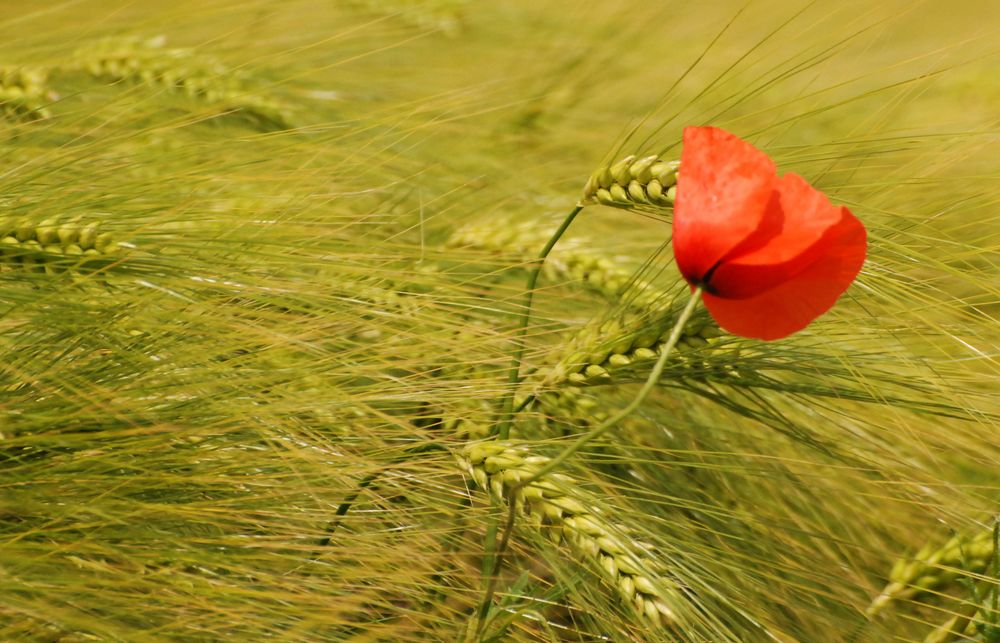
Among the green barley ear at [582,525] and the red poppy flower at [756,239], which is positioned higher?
the red poppy flower at [756,239]

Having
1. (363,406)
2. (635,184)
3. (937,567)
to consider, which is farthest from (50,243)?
(937,567)

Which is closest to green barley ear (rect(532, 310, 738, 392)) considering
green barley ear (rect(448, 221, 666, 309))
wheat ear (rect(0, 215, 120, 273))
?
green barley ear (rect(448, 221, 666, 309))

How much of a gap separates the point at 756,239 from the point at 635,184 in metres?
0.12

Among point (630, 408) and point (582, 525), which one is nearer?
point (630, 408)

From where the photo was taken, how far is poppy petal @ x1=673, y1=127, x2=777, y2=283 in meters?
0.37

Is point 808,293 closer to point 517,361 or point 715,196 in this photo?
point 715,196

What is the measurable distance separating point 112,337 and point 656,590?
0.92ft

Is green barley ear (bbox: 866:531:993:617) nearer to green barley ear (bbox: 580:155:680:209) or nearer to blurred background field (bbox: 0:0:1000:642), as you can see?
blurred background field (bbox: 0:0:1000:642)

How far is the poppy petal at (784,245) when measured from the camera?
14.1 inches

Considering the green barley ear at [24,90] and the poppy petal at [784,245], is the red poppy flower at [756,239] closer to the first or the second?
the poppy petal at [784,245]

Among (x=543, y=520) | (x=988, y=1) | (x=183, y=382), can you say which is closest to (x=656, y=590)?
(x=543, y=520)

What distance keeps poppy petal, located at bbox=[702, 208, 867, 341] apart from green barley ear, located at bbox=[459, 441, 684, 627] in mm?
110

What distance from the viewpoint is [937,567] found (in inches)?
19.2

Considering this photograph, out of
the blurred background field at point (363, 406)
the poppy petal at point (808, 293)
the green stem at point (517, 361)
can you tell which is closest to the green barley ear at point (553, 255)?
the blurred background field at point (363, 406)
